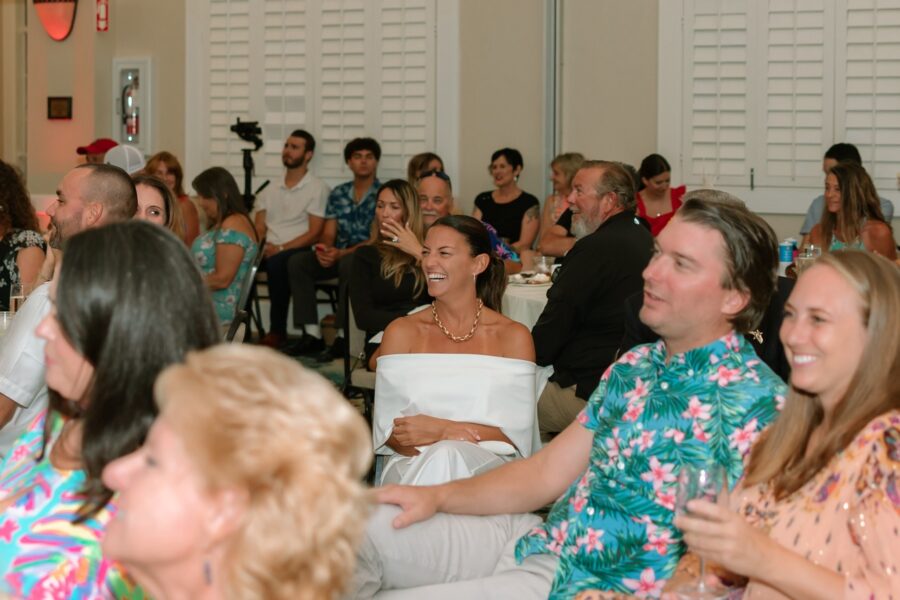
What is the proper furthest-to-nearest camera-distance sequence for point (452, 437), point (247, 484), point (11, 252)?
point (11, 252), point (452, 437), point (247, 484)

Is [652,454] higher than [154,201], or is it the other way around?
[154,201]

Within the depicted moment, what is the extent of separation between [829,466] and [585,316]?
272cm

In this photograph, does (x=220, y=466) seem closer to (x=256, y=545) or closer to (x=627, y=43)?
(x=256, y=545)

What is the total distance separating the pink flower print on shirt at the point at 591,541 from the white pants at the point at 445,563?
0.28 feet

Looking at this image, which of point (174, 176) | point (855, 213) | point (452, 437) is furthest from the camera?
point (174, 176)

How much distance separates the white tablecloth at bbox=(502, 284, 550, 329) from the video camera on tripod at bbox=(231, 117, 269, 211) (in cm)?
387

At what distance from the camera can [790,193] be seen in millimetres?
8250

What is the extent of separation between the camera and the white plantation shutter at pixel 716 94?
828 centimetres

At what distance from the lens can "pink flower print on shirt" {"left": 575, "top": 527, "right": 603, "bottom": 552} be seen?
2584 millimetres

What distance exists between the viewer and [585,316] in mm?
4805

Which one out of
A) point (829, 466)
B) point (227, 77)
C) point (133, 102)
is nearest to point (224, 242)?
point (227, 77)

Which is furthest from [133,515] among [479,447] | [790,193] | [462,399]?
[790,193]

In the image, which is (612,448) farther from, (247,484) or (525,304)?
(525,304)

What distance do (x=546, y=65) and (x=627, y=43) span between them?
0.61 metres
